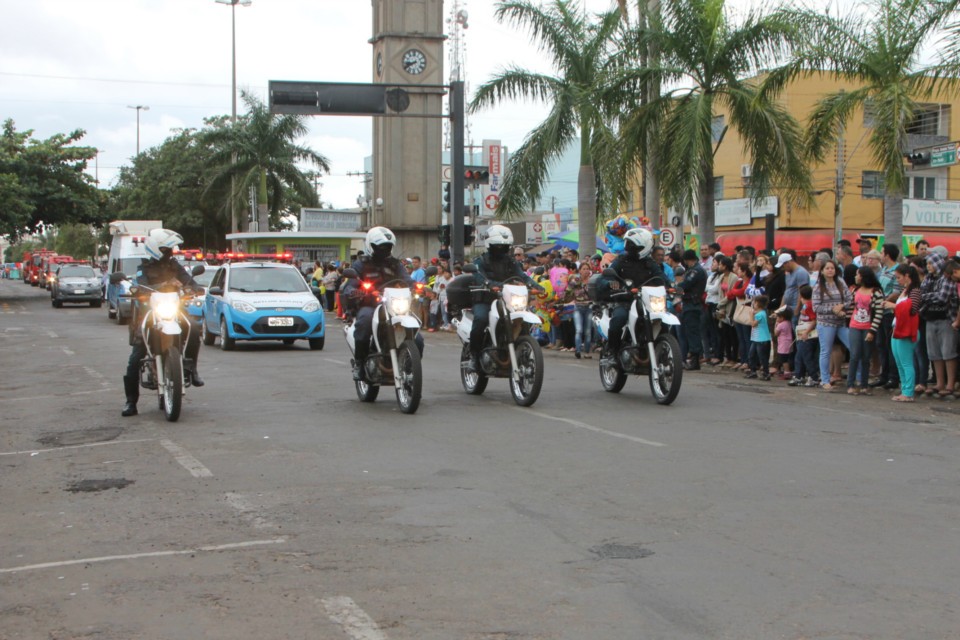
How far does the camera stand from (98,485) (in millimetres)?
8367

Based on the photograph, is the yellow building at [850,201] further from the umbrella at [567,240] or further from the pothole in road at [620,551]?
the pothole in road at [620,551]

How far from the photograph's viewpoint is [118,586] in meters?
5.69

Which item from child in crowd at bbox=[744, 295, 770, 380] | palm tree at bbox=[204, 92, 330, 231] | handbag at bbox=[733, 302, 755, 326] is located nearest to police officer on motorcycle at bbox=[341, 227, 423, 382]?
child in crowd at bbox=[744, 295, 770, 380]

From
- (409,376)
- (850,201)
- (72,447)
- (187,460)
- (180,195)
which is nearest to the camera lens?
(187,460)

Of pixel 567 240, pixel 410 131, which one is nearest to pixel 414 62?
pixel 410 131

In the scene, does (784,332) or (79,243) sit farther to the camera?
(79,243)

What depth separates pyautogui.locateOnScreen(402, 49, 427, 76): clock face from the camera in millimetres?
50188

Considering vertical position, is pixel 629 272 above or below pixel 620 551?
above

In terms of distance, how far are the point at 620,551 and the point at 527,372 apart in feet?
19.6

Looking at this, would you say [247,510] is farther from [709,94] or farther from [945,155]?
[945,155]

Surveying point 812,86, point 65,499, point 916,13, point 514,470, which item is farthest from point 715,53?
point 812,86

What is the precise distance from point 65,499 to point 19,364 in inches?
491

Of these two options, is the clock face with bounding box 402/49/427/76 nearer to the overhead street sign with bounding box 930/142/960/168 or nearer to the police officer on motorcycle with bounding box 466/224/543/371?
the overhead street sign with bounding box 930/142/960/168

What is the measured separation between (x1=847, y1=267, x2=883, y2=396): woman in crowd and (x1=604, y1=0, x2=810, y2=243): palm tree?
7.66 m
